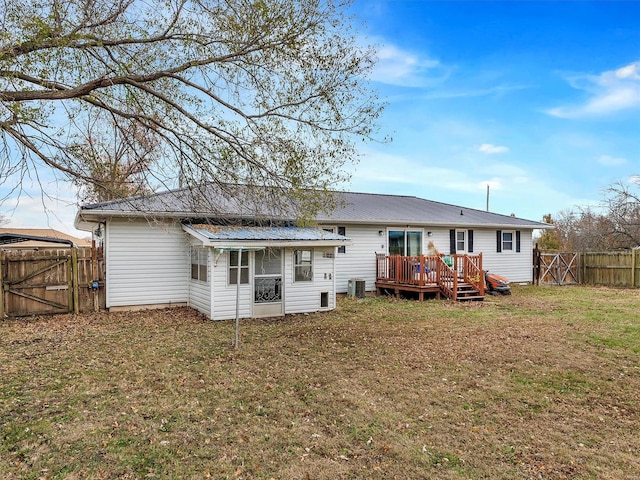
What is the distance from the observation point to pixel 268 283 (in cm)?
1040

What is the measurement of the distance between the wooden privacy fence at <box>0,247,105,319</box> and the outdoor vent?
7.64 meters

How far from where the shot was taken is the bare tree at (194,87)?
5363mm

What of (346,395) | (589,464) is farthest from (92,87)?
(589,464)

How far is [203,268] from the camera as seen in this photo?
1038cm

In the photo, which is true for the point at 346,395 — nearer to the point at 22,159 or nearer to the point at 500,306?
the point at 22,159

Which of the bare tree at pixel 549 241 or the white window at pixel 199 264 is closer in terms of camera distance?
the white window at pixel 199 264

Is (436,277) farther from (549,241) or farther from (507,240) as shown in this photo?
(549,241)

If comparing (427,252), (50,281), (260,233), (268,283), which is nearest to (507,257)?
(427,252)

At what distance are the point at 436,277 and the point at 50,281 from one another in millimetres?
11394

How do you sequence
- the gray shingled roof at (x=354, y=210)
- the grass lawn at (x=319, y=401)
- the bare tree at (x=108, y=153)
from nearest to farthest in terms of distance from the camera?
the grass lawn at (x=319, y=401) < the bare tree at (x=108, y=153) < the gray shingled roof at (x=354, y=210)

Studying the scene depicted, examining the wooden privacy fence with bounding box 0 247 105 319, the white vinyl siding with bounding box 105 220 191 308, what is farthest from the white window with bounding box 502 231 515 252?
the wooden privacy fence with bounding box 0 247 105 319

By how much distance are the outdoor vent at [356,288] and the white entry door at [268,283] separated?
12.7ft

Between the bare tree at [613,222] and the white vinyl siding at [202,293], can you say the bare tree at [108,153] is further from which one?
the bare tree at [613,222]

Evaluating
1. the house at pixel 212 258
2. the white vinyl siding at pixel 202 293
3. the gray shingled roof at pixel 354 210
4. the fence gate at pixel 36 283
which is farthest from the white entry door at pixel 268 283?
the fence gate at pixel 36 283
